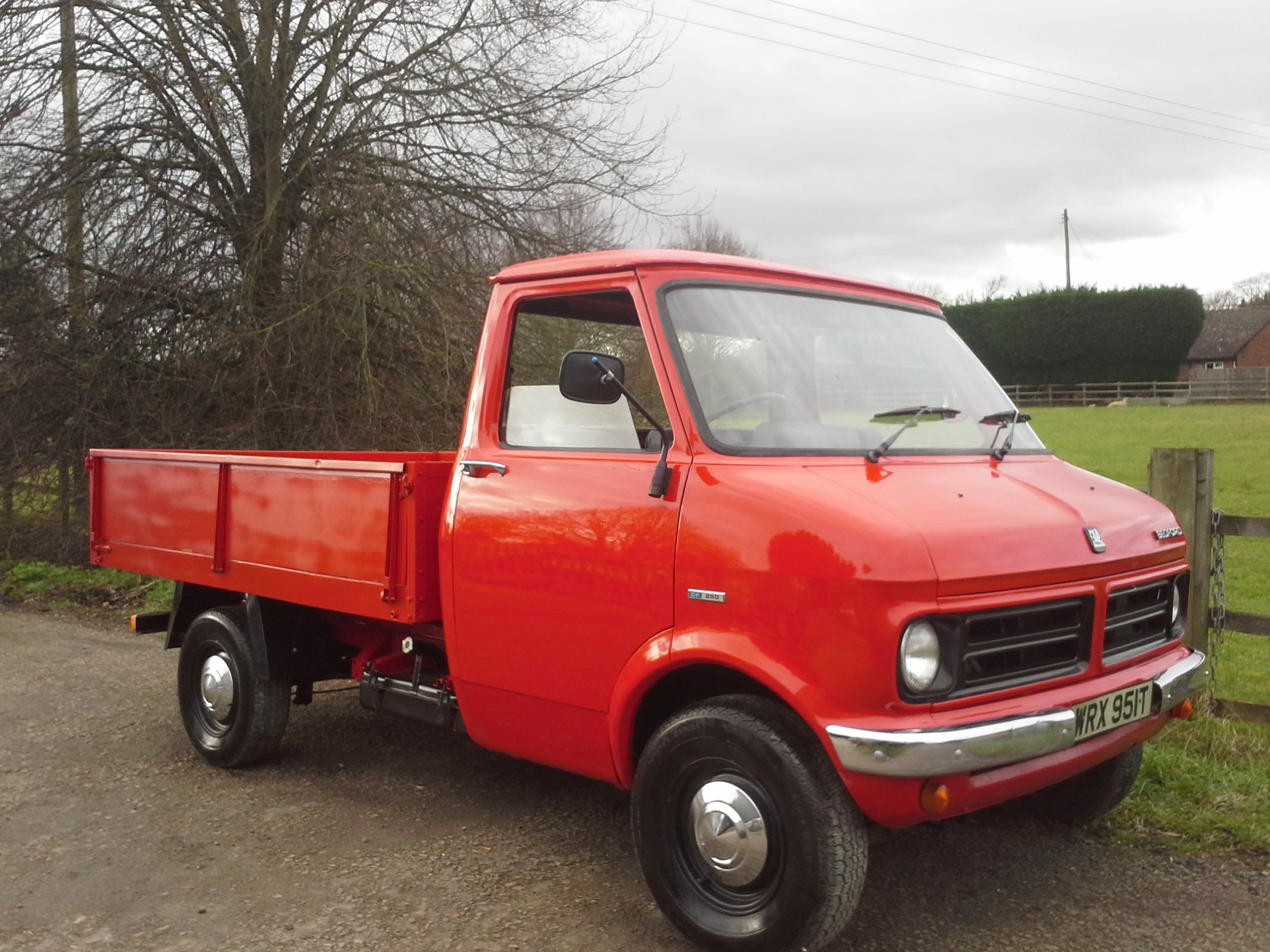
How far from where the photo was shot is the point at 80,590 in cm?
1149

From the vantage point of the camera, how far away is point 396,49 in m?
12.5

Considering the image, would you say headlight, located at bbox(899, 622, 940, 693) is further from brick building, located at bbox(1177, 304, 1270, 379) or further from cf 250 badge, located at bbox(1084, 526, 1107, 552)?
brick building, located at bbox(1177, 304, 1270, 379)

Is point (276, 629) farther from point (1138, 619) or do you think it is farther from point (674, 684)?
point (1138, 619)

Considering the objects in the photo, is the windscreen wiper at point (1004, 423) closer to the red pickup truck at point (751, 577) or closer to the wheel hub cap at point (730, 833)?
the red pickup truck at point (751, 577)

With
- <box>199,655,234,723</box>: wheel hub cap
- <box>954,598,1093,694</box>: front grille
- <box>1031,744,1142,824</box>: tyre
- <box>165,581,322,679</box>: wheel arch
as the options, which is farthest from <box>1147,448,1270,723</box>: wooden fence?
<box>199,655,234,723</box>: wheel hub cap

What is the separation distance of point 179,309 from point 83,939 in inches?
378

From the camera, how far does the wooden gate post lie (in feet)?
19.1

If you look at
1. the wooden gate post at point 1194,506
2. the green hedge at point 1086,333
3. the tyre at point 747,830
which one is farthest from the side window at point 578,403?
the green hedge at point 1086,333

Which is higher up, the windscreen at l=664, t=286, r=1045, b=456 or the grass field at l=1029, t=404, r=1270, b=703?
the windscreen at l=664, t=286, r=1045, b=456

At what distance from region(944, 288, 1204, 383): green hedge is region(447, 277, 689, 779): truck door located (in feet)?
143

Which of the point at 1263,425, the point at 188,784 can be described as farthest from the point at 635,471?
the point at 1263,425

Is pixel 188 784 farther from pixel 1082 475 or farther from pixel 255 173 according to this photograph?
pixel 255 173

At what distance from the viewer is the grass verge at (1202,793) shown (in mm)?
4559

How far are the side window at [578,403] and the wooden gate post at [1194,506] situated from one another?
286 cm
